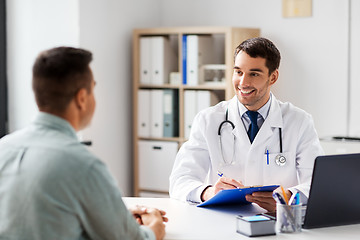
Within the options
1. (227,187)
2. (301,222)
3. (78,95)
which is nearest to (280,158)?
(227,187)

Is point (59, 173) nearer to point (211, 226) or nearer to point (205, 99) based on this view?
point (211, 226)

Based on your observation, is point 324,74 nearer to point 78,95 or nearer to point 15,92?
point 15,92

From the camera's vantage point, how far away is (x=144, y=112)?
448 cm

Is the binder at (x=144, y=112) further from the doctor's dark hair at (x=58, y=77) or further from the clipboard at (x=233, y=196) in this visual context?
the doctor's dark hair at (x=58, y=77)

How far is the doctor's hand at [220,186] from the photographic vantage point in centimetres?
221

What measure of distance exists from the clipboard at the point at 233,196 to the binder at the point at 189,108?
6.80 feet

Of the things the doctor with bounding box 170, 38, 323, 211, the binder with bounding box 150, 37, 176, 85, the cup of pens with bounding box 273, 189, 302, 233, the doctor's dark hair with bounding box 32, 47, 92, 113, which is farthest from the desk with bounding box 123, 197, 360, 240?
the binder with bounding box 150, 37, 176, 85

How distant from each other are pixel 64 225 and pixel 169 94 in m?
2.95

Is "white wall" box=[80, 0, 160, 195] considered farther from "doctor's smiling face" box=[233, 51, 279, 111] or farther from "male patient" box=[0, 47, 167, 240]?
"male patient" box=[0, 47, 167, 240]

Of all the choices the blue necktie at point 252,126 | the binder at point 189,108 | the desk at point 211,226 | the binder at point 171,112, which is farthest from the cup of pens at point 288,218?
the binder at point 171,112

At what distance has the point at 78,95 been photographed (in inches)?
61.1

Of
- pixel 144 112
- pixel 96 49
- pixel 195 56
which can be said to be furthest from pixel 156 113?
pixel 96 49

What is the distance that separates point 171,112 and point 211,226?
2.45 meters

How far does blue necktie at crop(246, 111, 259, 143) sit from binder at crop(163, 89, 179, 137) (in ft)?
6.02
